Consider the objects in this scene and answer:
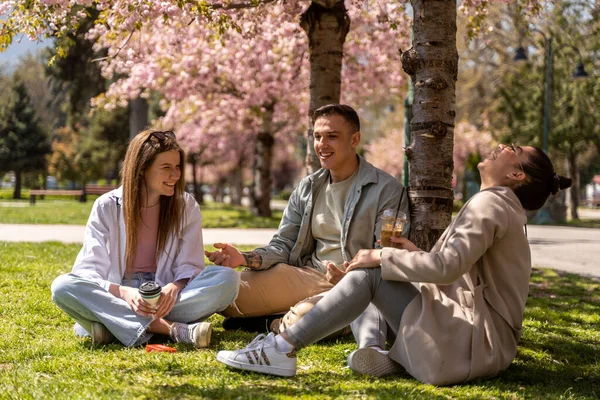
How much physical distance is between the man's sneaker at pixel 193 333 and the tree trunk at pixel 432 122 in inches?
58.9

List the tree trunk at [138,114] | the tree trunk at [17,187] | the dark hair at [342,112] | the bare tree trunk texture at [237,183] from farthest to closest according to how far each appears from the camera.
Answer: the bare tree trunk texture at [237,183], the tree trunk at [17,187], the tree trunk at [138,114], the dark hair at [342,112]

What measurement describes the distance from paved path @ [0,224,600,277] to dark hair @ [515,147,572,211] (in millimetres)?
7171

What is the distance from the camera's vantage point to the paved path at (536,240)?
36.9 feet

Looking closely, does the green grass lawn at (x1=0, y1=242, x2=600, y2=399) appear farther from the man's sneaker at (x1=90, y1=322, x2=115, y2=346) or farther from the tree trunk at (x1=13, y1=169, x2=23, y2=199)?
the tree trunk at (x1=13, y1=169, x2=23, y2=199)

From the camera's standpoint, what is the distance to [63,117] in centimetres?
6656

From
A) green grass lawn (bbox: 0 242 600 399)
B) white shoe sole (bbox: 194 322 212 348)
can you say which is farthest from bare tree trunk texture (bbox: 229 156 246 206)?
white shoe sole (bbox: 194 322 212 348)

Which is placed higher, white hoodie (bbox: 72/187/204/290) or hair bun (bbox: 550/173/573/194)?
hair bun (bbox: 550/173/573/194)

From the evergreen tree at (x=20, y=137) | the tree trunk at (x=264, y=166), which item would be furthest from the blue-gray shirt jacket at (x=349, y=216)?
the evergreen tree at (x=20, y=137)

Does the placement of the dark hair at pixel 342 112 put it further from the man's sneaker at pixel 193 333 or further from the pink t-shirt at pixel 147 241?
the man's sneaker at pixel 193 333

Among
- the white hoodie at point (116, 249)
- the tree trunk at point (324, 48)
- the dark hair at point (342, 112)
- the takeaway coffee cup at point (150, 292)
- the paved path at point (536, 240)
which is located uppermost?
the tree trunk at point (324, 48)

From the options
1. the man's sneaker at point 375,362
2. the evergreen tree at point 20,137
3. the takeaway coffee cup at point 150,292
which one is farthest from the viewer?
the evergreen tree at point 20,137

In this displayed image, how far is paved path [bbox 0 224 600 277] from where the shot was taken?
11.2 m

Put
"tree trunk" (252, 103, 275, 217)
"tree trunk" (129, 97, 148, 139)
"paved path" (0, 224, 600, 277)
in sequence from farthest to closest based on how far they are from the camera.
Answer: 1. "tree trunk" (252, 103, 275, 217)
2. "tree trunk" (129, 97, 148, 139)
3. "paved path" (0, 224, 600, 277)

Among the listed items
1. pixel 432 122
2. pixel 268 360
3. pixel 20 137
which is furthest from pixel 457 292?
pixel 20 137
